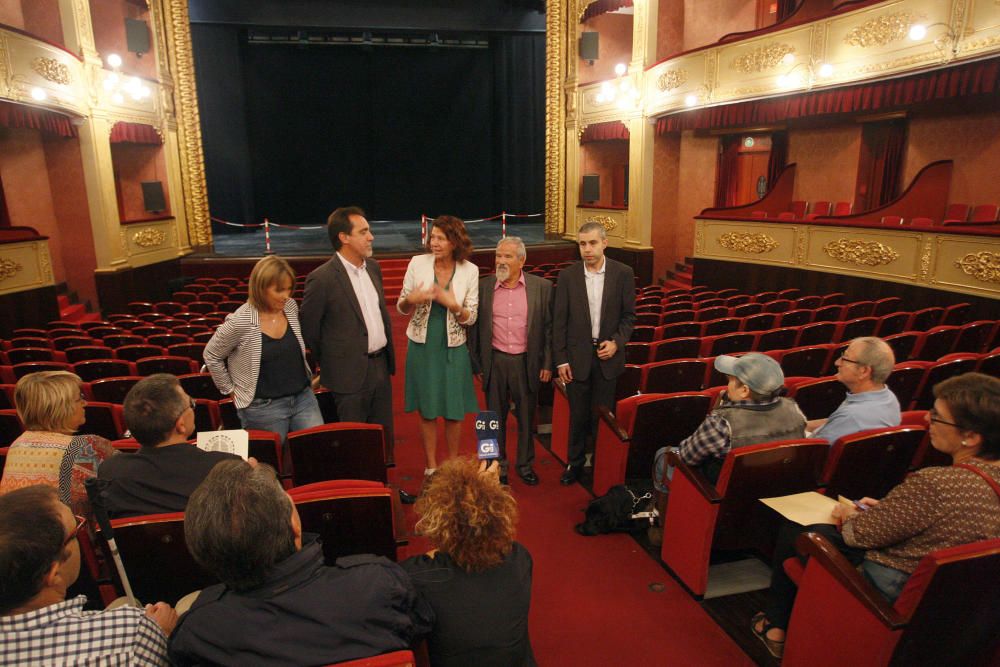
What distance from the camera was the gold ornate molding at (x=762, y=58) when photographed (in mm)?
9148

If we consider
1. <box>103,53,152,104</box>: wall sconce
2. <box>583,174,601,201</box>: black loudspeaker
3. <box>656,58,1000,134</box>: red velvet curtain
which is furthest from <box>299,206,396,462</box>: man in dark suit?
<box>583,174,601,201</box>: black loudspeaker

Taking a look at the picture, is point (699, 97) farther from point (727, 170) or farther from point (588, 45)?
point (588, 45)

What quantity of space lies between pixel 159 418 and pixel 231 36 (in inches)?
626

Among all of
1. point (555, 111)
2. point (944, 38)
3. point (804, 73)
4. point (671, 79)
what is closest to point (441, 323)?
point (944, 38)

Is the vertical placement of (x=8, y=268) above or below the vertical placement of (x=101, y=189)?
below

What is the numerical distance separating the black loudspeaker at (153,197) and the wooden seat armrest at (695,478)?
39.4 ft

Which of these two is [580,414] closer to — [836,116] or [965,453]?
[965,453]

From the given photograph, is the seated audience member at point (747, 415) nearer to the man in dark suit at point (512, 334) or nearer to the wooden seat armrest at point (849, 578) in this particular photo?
the wooden seat armrest at point (849, 578)

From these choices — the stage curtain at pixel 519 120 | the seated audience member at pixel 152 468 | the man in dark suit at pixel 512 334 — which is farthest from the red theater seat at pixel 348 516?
the stage curtain at pixel 519 120

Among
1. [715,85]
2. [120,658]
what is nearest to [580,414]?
[120,658]

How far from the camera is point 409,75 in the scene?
16734 mm

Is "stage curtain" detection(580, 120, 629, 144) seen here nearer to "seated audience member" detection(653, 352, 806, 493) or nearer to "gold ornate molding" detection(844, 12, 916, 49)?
"gold ornate molding" detection(844, 12, 916, 49)

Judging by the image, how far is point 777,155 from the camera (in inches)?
454

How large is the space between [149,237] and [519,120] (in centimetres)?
993
